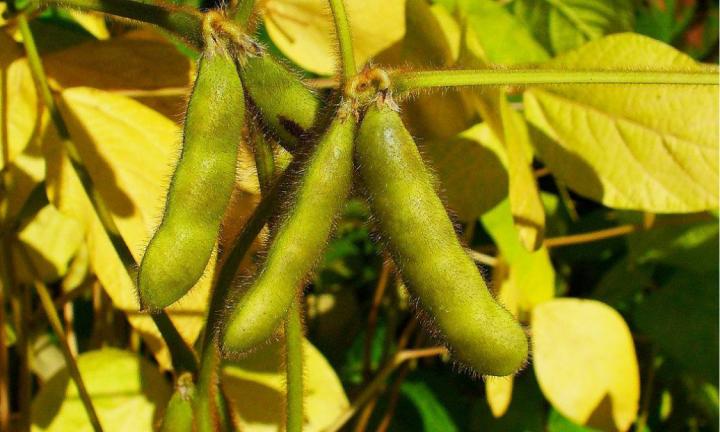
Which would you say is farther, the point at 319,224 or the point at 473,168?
the point at 473,168

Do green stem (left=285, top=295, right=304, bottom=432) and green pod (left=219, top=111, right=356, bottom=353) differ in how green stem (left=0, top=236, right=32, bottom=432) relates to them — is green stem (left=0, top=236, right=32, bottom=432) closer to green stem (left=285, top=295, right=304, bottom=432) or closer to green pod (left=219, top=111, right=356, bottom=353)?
green stem (left=285, top=295, right=304, bottom=432)

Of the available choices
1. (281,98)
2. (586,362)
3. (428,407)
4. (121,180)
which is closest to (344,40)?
(281,98)

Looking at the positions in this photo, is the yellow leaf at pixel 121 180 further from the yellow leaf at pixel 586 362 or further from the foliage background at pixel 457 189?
the yellow leaf at pixel 586 362

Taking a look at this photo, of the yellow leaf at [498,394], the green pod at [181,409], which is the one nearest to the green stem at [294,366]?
the green pod at [181,409]

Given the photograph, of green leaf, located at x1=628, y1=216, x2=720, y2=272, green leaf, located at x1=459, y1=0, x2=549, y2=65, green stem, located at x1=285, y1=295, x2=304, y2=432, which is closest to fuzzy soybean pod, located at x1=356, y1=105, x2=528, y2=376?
green stem, located at x1=285, y1=295, x2=304, y2=432

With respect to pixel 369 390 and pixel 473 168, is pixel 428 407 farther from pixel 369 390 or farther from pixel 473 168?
pixel 473 168

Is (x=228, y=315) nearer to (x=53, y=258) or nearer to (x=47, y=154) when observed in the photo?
(x=47, y=154)
